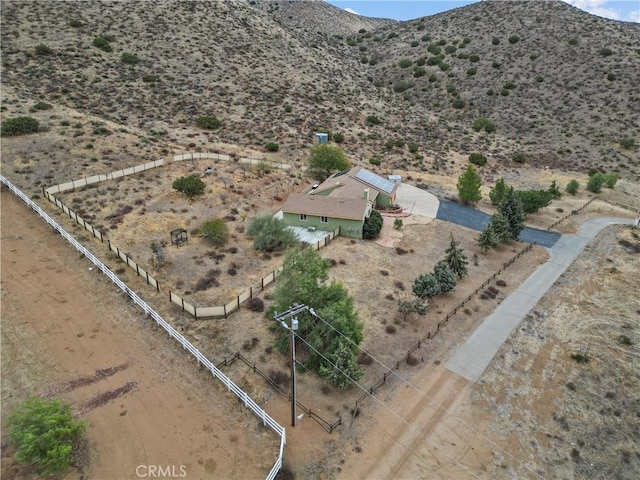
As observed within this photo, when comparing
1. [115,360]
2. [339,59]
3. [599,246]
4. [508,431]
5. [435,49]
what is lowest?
[115,360]

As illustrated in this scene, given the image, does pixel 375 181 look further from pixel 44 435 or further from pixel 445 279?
pixel 44 435

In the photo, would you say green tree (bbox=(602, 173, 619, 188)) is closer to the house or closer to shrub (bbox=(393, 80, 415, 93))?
the house

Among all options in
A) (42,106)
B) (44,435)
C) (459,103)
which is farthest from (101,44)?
(44,435)

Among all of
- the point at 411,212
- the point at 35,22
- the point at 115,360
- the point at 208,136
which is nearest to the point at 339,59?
the point at 208,136

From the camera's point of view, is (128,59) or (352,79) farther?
(352,79)

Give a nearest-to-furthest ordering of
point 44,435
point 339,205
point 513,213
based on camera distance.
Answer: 1. point 44,435
2. point 513,213
3. point 339,205

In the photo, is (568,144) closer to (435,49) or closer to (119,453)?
(435,49)

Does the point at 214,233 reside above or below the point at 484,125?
below

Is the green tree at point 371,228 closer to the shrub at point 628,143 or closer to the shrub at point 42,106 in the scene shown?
the shrub at point 42,106
